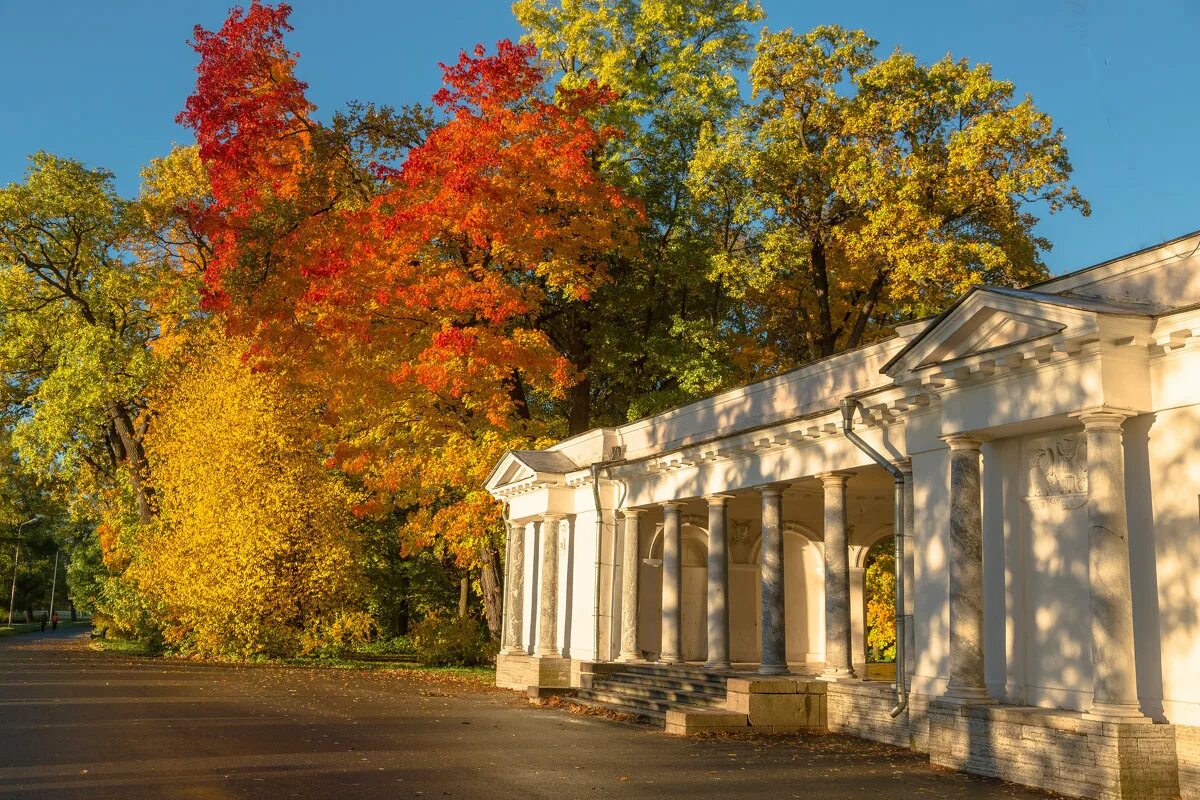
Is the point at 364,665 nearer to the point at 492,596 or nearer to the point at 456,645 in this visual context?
the point at 456,645

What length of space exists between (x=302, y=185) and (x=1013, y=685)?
2359 centimetres

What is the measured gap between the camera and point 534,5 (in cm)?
3350

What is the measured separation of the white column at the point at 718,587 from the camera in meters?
20.7

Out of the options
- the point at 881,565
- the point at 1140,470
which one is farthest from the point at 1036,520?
the point at 881,565

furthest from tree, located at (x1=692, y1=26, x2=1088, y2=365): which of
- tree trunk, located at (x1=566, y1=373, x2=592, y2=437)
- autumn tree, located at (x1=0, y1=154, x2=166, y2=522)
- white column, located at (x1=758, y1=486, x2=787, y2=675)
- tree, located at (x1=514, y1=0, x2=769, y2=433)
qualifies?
autumn tree, located at (x1=0, y1=154, x2=166, y2=522)

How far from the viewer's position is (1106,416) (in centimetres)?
1187

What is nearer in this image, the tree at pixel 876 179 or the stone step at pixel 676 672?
the stone step at pixel 676 672

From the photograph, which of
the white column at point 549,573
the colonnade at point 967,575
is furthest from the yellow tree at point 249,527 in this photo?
the colonnade at point 967,575

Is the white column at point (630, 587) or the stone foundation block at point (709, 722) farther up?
the white column at point (630, 587)

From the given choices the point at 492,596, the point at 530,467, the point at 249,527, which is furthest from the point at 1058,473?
the point at 249,527

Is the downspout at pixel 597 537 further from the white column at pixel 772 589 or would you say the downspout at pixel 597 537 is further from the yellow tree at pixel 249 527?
the yellow tree at pixel 249 527

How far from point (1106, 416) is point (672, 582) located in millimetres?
12156

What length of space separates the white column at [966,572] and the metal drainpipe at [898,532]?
165 cm

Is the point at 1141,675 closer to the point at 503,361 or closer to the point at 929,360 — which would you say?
the point at 929,360
